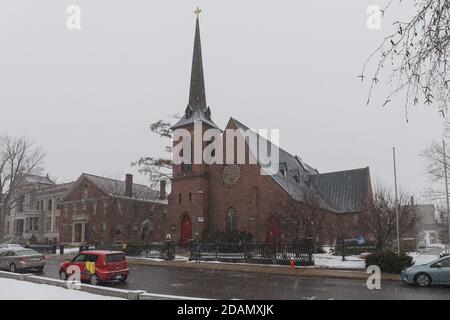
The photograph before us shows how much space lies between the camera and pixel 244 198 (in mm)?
43094

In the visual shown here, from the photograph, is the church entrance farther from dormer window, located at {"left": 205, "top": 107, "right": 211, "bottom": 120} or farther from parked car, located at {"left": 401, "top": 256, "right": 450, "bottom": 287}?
parked car, located at {"left": 401, "top": 256, "right": 450, "bottom": 287}

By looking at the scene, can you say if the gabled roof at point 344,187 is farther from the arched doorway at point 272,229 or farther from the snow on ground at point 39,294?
the snow on ground at point 39,294

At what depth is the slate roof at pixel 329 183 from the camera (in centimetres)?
4678

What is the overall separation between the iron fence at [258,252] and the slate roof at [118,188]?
2540 cm

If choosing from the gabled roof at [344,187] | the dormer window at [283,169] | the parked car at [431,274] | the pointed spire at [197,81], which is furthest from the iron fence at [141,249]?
the gabled roof at [344,187]

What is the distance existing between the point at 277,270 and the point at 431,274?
8.98 metres

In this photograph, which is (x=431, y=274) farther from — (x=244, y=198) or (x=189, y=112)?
(x=189, y=112)

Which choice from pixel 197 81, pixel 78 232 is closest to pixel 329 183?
pixel 197 81

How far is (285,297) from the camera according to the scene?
49.9 ft

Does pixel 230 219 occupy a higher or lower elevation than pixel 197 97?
lower

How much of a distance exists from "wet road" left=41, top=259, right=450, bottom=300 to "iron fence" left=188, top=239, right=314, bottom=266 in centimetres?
506

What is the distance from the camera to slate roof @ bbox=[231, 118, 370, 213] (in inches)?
1842
